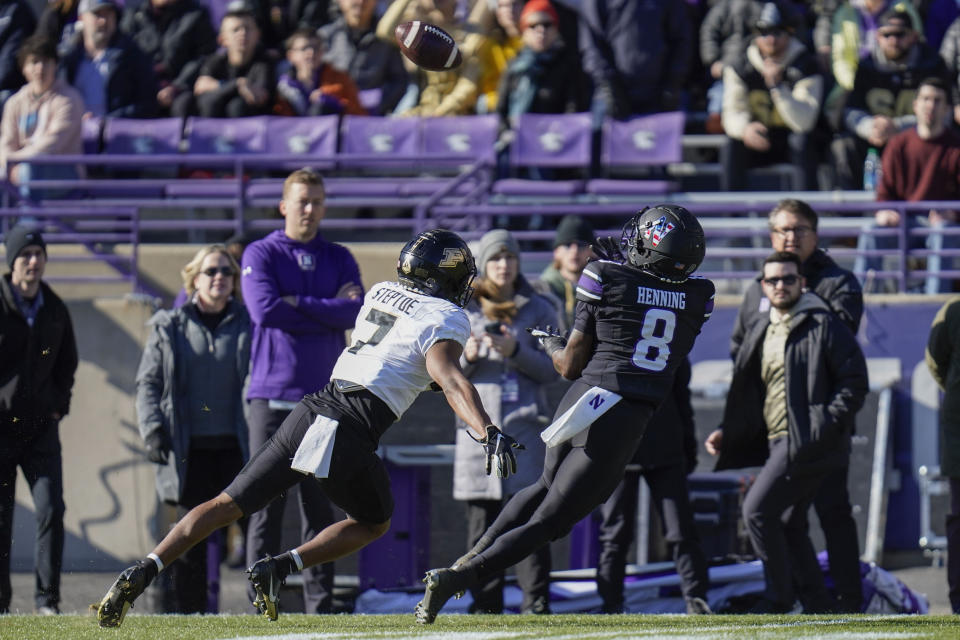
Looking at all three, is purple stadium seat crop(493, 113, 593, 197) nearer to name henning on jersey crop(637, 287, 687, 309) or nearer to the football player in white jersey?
name henning on jersey crop(637, 287, 687, 309)

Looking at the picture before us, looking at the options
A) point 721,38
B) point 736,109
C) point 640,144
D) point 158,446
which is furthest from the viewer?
point 721,38

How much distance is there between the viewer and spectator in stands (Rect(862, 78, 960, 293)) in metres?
10.5

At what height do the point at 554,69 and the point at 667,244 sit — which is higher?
the point at 554,69

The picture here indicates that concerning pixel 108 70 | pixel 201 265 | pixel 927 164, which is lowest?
pixel 201 265

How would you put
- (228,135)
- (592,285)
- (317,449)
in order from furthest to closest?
1. (228,135)
2. (592,285)
3. (317,449)

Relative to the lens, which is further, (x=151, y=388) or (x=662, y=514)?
(x=151, y=388)

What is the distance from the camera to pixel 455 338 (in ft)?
19.7

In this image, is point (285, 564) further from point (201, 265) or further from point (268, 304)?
point (201, 265)

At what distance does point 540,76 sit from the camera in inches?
480

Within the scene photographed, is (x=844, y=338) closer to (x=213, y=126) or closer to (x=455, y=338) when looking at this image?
(x=455, y=338)

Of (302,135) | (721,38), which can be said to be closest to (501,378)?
(302,135)

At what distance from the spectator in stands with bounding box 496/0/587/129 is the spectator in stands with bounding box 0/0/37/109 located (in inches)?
167

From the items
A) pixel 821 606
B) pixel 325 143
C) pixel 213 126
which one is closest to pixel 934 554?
pixel 821 606

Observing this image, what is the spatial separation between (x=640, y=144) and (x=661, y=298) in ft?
18.8
